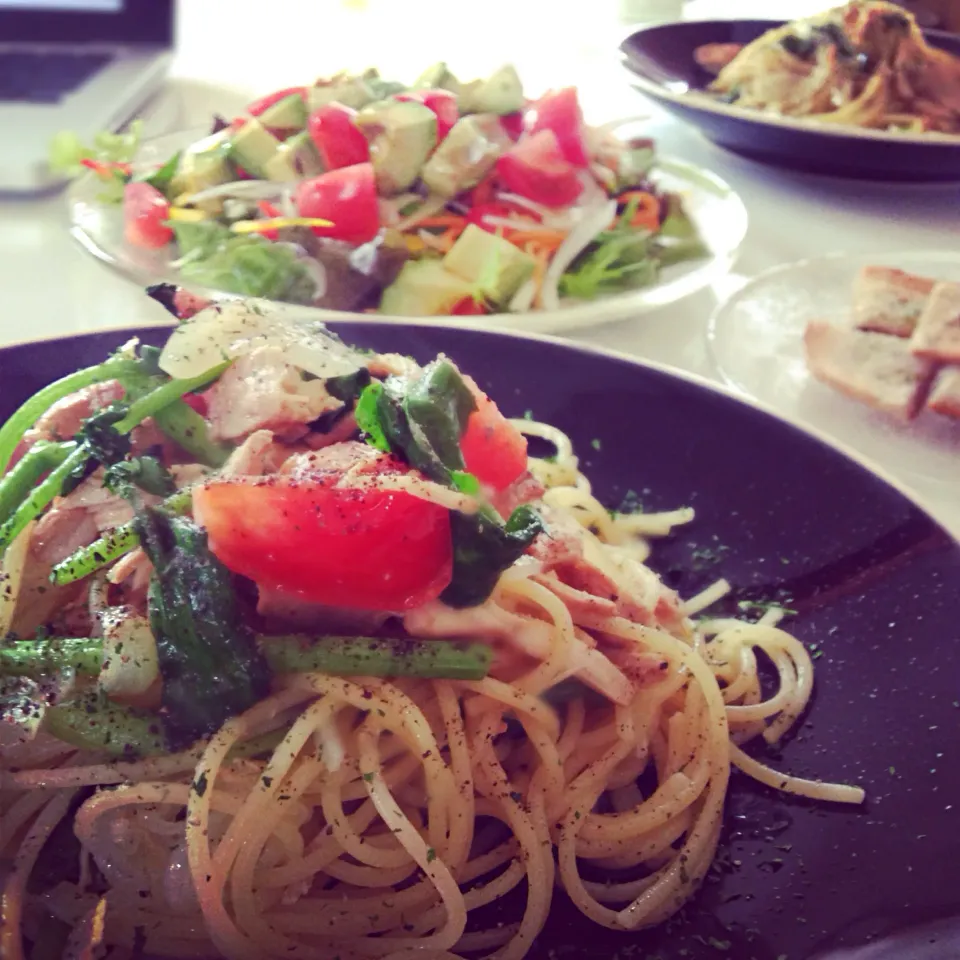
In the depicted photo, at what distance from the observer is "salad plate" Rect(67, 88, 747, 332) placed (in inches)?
96.5

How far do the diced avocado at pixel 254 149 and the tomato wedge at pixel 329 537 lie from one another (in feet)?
6.99

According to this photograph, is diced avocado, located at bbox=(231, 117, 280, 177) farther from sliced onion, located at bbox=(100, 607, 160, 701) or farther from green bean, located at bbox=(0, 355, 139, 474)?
sliced onion, located at bbox=(100, 607, 160, 701)

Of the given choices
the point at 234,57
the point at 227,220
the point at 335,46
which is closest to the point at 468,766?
the point at 227,220

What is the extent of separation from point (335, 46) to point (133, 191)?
365 cm

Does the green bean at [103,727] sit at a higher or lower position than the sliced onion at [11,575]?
lower

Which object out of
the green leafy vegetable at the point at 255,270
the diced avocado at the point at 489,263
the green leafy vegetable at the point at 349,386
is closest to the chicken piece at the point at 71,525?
the green leafy vegetable at the point at 349,386

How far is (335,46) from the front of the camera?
5902 millimetres

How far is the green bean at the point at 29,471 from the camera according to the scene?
1295mm

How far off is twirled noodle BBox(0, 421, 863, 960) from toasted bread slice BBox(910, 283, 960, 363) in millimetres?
1145

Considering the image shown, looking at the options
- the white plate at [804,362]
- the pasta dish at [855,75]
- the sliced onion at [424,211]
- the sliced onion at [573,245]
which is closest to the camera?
the white plate at [804,362]

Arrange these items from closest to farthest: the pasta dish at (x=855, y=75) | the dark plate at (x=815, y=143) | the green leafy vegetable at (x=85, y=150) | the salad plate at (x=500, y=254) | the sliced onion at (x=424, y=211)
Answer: the salad plate at (x=500, y=254)
the sliced onion at (x=424, y=211)
the dark plate at (x=815, y=143)
the green leafy vegetable at (x=85, y=150)
the pasta dish at (x=855, y=75)

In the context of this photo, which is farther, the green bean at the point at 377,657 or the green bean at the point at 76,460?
the green bean at the point at 76,460

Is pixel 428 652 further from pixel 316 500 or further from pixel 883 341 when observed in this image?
pixel 883 341

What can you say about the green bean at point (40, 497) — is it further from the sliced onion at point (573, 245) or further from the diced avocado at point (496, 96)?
the diced avocado at point (496, 96)
